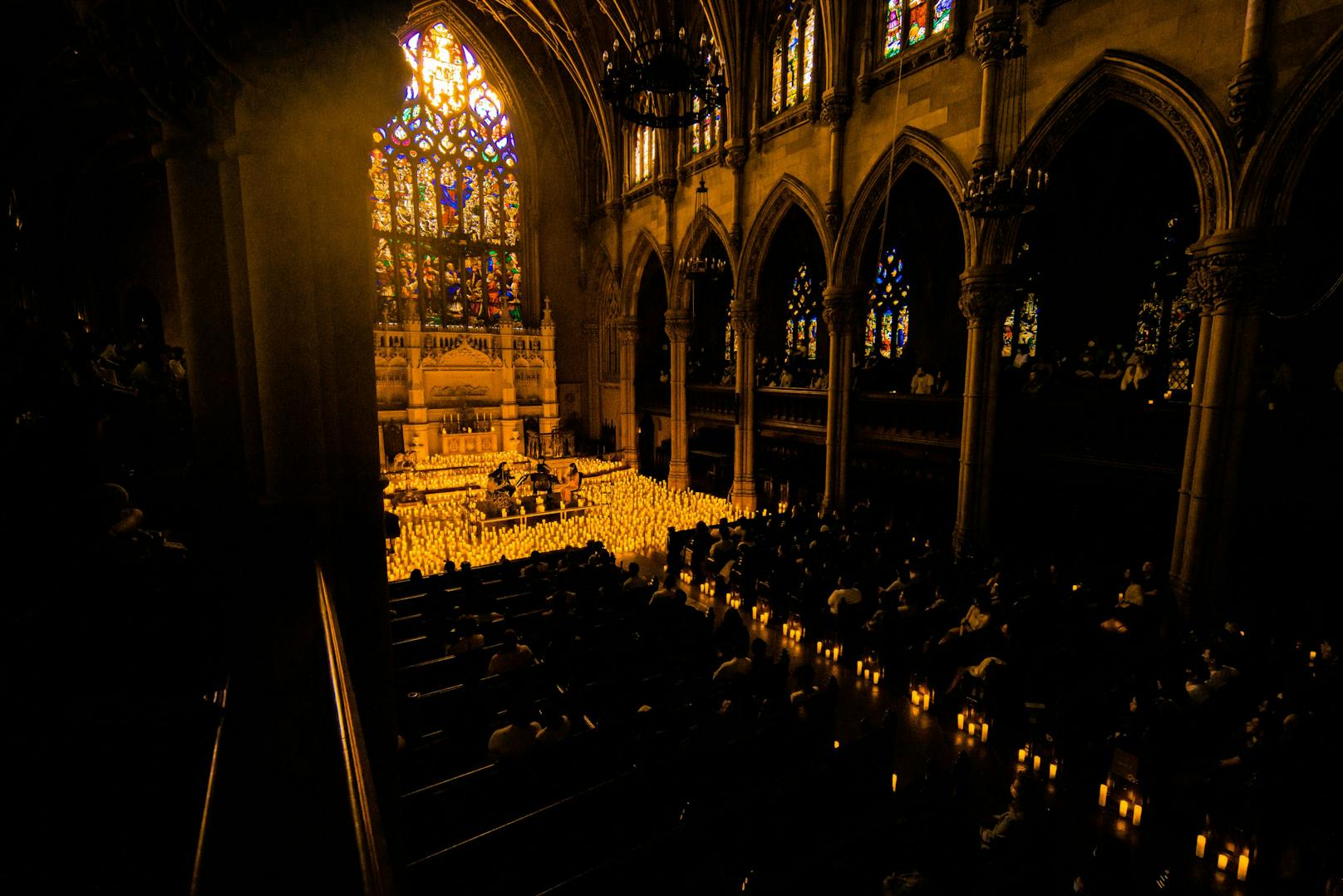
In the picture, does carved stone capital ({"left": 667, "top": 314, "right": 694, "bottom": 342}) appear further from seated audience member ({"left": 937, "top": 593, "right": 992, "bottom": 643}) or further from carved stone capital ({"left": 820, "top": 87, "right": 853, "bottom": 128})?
seated audience member ({"left": 937, "top": 593, "right": 992, "bottom": 643})

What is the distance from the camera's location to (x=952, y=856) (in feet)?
14.7

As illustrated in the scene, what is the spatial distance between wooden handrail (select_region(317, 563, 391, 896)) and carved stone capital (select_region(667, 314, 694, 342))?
822 inches

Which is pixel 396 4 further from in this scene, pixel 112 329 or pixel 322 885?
pixel 112 329

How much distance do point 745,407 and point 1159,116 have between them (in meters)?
12.2

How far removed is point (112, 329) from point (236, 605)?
18.2m

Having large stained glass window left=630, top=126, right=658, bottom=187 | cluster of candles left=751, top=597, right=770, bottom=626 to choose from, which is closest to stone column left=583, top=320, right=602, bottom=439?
large stained glass window left=630, top=126, right=658, bottom=187

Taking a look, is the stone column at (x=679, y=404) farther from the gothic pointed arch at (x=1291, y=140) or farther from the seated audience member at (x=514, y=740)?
the seated audience member at (x=514, y=740)

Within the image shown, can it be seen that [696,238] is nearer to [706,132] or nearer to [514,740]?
[706,132]

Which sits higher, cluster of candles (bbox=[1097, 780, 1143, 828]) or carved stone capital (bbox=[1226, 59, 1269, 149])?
carved stone capital (bbox=[1226, 59, 1269, 149])

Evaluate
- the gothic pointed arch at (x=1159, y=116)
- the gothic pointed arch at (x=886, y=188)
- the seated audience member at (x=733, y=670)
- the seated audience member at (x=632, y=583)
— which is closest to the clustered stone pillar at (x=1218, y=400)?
the gothic pointed arch at (x=1159, y=116)

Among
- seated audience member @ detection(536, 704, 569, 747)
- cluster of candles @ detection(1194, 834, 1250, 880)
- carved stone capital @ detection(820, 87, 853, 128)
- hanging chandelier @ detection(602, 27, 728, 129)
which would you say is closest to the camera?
cluster of candles @ detection(1194, 834, 1250, 880)

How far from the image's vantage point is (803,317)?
947 inches

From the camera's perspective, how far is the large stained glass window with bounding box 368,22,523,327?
26.2m

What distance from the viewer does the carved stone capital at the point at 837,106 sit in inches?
623
